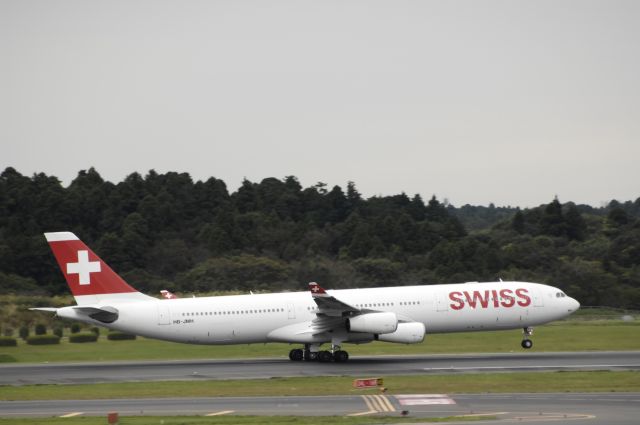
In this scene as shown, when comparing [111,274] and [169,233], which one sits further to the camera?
[169,233]

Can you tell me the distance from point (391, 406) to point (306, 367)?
529 inches

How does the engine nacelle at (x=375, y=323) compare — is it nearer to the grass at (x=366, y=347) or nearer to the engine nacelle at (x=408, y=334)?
the engine nacelle at (x=408, y=334)

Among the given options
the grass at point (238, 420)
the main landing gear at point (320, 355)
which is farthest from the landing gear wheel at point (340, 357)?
the grass at point (238, 420)

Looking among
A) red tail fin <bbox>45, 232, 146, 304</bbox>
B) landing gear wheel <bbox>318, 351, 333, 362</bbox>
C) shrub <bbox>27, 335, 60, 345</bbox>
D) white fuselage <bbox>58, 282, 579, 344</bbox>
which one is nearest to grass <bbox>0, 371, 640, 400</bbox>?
landing gear wheel <bbox>318, 351, 333, 362</bbox>

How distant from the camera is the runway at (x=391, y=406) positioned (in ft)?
95.4

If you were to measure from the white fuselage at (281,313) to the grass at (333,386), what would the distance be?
24.4 ft

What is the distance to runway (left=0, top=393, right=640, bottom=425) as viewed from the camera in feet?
95.4

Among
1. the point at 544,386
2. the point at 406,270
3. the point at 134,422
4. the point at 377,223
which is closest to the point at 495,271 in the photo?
the point at 406,270

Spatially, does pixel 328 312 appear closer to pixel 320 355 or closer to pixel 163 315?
pixel 320 355

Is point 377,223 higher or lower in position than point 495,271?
higher

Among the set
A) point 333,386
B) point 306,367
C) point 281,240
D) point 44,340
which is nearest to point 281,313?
point 306,367

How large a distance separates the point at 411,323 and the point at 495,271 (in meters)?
47.9

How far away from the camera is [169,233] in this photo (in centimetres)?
11962

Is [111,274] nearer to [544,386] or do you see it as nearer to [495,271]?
[544,386]
